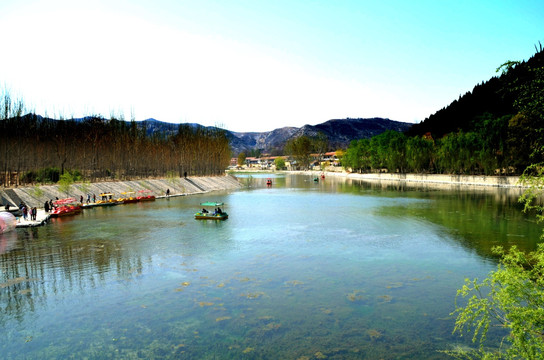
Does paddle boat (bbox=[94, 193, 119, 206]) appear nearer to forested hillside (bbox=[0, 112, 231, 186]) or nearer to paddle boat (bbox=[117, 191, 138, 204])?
paddle boat (bbox=[117, 191, 138, 204])

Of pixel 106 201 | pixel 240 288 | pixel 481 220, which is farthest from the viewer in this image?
pixel 106 201

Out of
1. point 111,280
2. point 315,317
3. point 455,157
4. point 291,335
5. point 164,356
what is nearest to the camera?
point 164,356

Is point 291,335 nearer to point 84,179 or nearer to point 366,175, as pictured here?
point 84,179

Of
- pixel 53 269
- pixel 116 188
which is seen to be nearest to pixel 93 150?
pixel 116 188

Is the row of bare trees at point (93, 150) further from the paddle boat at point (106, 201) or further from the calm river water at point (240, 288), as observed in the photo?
the calm river water at point (240, 288)

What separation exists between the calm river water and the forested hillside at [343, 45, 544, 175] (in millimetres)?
9324

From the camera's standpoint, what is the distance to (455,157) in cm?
10300

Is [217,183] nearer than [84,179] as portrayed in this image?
No

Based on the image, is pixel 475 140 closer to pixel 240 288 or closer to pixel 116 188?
pixel 116 188

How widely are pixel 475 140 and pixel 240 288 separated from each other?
9390cm

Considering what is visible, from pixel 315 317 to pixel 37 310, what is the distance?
41.1 ft

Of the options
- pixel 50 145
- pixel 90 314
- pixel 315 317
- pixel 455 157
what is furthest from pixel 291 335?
pixel 455 157

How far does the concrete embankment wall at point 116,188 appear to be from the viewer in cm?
5023

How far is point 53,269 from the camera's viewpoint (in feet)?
78.1
